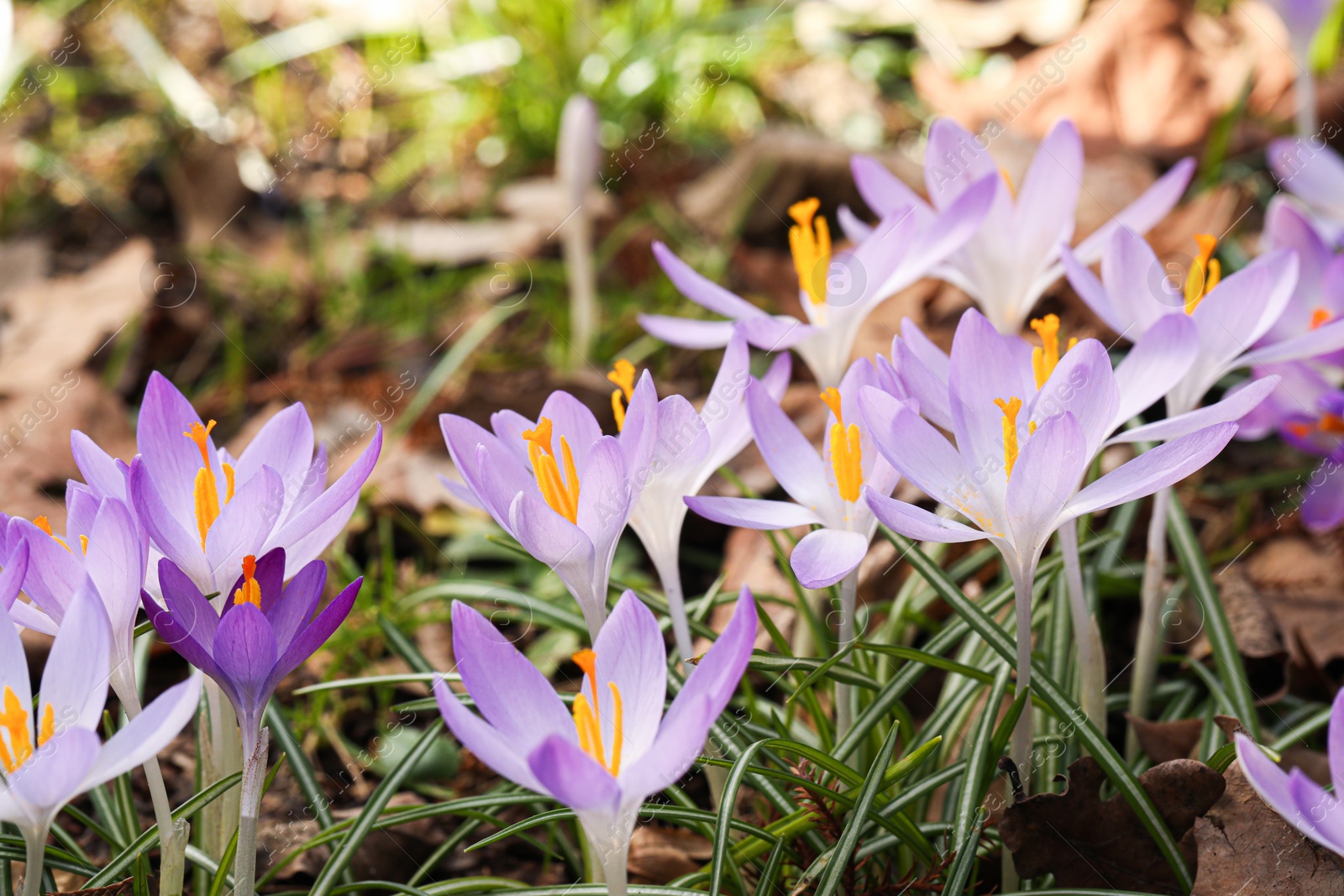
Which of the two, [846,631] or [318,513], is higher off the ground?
[318,513]

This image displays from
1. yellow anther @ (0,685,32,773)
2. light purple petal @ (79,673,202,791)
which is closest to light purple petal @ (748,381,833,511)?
light purple petal @ (79,673,202,791)

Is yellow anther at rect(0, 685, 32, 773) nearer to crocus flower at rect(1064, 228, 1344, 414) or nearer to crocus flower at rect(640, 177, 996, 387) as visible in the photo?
crocus flower at rect(640, 177, 996, 387)

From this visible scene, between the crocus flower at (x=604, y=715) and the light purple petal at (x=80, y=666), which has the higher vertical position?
the light purple petal at (x=80, y=666)

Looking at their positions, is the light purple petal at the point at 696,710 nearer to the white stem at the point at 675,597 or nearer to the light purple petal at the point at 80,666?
the white stem at the point at 675,597

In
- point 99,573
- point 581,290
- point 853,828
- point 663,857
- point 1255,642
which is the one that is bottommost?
point 1255,642

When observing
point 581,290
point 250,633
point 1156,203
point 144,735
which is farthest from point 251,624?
point 581,290

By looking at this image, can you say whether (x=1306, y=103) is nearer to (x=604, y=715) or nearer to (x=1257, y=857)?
(x=1257, y=857)

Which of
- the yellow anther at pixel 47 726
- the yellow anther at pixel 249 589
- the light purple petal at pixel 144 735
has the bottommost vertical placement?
the light purple petal at pixel 144 735

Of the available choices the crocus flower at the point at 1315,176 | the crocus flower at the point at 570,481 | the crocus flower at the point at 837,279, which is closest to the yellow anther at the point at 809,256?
the crocus flower at the point at 837,279
